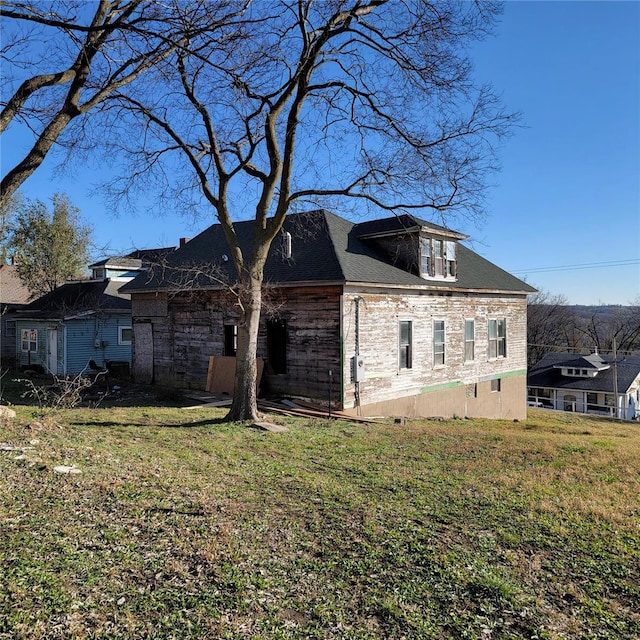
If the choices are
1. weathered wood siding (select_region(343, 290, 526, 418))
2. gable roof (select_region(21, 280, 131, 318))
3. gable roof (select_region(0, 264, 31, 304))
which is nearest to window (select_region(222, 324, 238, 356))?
weathered wood siding (select_region(343, 290, 526, 418))

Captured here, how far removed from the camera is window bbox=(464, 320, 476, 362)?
19625mm

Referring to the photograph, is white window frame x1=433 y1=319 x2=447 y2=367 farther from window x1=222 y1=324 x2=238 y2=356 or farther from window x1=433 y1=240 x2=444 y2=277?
window x1=222 y1=324 x2=238 y2=356

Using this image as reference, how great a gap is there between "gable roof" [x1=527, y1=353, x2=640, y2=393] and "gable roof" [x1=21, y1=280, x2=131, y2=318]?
106 feet

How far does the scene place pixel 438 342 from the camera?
715 inches

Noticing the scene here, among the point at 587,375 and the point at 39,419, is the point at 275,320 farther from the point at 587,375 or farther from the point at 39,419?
the point at 587,375

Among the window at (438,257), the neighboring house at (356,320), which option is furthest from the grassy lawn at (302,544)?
the window at (438,257)

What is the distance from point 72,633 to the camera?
11.2 feet

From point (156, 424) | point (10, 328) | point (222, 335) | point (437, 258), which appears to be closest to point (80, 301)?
point (10, 328)

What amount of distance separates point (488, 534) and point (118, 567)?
3.88 meters

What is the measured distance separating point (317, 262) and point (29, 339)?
18594 mm

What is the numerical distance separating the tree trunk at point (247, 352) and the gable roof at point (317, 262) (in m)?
0.86

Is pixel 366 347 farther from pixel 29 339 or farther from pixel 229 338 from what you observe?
pixel 29 339

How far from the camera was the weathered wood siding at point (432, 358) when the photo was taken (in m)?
15.3

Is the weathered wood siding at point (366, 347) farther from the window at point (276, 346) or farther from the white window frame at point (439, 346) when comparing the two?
the window at point (276, 346)
